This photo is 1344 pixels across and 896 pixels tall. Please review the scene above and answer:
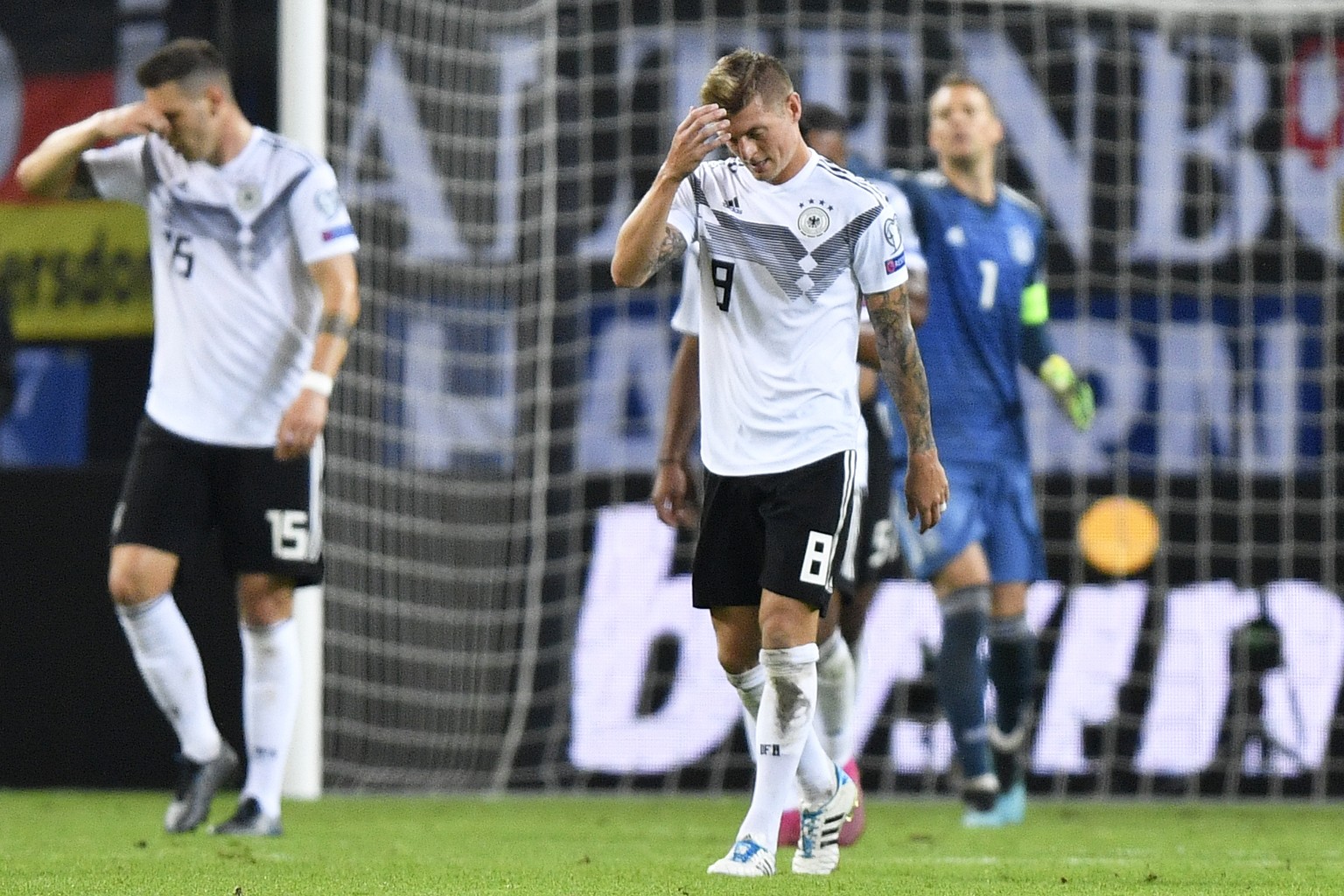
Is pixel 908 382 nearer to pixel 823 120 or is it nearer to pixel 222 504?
pixel 823 120

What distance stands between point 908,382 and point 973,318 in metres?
2.58

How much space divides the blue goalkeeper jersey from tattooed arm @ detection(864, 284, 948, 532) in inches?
96.0

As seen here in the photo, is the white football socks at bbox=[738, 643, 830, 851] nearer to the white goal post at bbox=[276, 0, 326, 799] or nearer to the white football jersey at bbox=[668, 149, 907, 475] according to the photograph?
the white football jersey at bbox=[668, 149, 907, 475]

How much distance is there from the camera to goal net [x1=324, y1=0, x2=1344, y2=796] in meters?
8.84

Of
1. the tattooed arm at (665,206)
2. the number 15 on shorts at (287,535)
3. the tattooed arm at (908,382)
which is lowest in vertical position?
the number 15 on shorts at (287,535)

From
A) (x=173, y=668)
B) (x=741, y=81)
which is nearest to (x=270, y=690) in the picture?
(x=173, y=668)

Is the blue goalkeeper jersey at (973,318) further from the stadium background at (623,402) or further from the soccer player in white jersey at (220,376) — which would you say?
the soccer player in white jersey at (220,376)

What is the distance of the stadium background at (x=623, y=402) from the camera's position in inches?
344

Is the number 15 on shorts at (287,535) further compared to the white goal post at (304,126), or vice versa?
the white goal post at (304,126)

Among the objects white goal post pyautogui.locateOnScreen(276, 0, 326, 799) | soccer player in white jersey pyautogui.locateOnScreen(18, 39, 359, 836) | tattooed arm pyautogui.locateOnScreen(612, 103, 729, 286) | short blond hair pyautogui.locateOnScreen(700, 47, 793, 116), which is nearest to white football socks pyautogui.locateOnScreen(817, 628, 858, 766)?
soccer player in white jersey pyautogui.locateOnScreen(18, 39, 359, 836)

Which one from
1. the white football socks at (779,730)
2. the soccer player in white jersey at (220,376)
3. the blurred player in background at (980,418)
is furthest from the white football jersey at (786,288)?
the blurred player in background at (980,418)

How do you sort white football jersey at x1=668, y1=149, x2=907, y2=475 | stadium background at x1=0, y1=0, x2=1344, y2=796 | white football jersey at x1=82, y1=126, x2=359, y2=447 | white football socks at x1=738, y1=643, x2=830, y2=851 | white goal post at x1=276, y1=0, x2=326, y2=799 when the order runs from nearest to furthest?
white football socks at x1=738, y1=643, x2=830, y2=851 < white football jersey at x1=668, y1=149, x2=907, y2=475 < white football jersey at x1=82, y1=126, x2=359, y2=447 < white goal post at x1=276, y1=0, x2=326, y2=799 < stadium background at x1=0, y1=0, x2=1344, y2=796

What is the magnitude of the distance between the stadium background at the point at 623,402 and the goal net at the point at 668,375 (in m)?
0.01

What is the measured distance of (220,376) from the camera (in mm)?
6094
